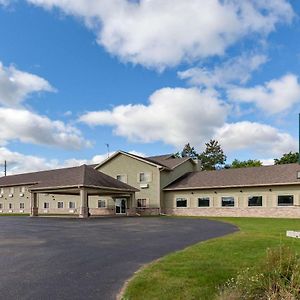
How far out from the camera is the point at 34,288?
6.86 metres

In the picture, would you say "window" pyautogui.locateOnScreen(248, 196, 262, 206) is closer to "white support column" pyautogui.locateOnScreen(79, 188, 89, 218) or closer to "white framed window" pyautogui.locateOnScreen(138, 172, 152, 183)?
"white framed window" pyautogui.locateOnScreen(138, 172, 152, 183)

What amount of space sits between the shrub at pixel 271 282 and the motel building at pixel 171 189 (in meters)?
25.2

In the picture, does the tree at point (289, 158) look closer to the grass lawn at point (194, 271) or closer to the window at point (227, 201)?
the window at point (227, 201)

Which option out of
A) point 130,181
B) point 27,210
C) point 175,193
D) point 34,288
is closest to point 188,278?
point 34,288

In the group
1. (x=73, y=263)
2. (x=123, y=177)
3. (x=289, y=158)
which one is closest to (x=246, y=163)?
(x=289, y=158)

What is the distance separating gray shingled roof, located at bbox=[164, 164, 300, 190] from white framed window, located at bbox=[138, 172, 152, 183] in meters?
2.12

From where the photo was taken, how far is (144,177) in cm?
4025

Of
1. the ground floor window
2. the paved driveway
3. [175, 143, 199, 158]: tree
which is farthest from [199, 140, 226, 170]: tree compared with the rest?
the paved driveway

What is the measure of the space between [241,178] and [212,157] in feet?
133

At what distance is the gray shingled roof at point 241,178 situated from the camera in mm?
32375

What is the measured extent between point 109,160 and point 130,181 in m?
4.04

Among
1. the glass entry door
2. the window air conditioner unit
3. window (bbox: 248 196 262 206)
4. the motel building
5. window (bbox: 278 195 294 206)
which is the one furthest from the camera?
the glass entry door

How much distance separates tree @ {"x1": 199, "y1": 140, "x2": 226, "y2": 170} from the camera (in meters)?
74.8

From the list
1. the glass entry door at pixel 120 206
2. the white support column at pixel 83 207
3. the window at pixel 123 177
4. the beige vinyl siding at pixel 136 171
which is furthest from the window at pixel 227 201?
the white support column at pixel 83 207
